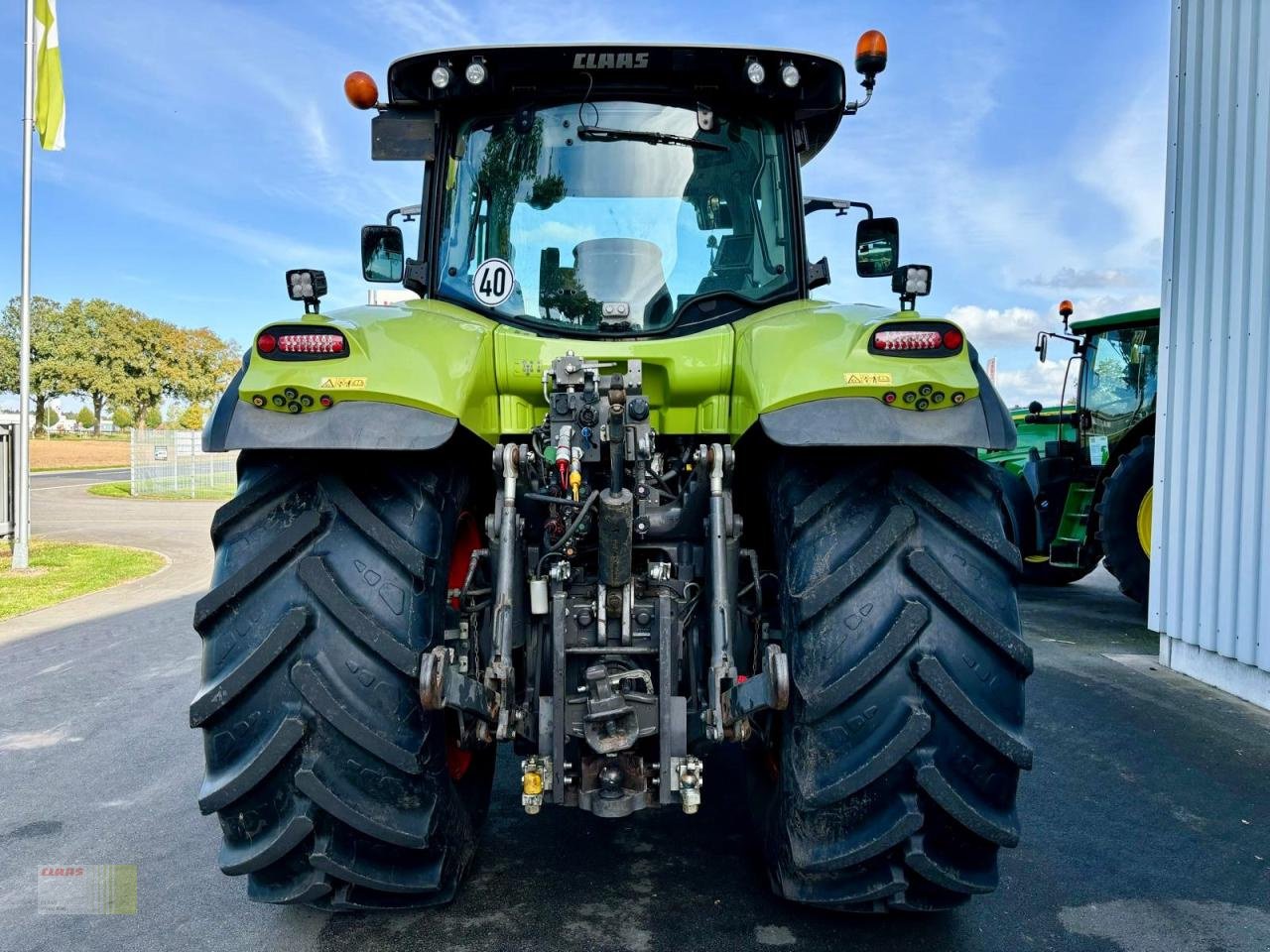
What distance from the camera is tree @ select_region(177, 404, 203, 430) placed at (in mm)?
49562

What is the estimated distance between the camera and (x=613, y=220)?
2.92m

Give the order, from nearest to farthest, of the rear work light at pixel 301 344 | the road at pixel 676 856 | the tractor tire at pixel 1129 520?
the rear work light at pixel 301 344, the road at pixel 676 856, the tractor tire at pixel 1129 520

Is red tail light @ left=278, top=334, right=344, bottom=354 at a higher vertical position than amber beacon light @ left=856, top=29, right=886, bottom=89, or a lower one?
lower

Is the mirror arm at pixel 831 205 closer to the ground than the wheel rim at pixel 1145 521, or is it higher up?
higher up

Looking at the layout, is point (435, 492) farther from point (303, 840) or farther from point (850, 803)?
point (850, 803)

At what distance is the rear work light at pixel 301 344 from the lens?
2.15 meters

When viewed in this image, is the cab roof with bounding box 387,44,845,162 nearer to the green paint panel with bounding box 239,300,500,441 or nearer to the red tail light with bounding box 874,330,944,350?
the green paint panel with bounding box 239,300,500,441

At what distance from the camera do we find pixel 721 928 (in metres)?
2.52

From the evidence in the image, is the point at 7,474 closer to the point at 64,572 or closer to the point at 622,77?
the point at 64,572

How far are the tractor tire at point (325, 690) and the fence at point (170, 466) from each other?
22.9 meters

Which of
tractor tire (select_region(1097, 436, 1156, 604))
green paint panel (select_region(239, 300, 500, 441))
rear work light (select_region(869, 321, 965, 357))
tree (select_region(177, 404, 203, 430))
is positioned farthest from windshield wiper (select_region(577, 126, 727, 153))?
tree (select_region(177, 404, 203, 430))

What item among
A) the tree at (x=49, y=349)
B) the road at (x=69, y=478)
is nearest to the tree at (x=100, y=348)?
the tree at (x=49, y=349)

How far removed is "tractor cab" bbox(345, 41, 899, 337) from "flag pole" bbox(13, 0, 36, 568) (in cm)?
889

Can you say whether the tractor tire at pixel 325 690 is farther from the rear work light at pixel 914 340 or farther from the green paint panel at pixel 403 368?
the rear work light at pixel 914 340
